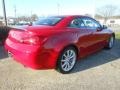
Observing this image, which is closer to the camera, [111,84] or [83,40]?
[111,84]

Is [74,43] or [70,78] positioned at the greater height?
[74,43]

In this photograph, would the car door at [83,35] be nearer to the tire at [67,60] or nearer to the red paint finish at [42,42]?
the red paint finish at [42,42]

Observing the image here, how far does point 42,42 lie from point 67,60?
3.29 ft

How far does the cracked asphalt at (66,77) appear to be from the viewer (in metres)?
4.30

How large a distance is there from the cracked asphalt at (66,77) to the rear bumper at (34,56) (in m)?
0.36

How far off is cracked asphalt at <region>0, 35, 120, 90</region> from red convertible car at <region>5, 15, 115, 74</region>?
0.31 meters

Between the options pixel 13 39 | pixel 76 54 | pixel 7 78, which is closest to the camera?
pixel 7 78

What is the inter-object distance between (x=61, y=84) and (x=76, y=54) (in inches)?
49.6

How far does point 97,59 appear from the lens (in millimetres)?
6441

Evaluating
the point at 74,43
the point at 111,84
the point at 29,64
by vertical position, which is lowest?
the point at 111,84

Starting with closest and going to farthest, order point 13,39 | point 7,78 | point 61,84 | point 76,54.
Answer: point 61,84, point 7,78, point 13,39, point 76,54

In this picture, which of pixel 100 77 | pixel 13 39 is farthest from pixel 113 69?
pixel 13 39

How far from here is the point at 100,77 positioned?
487 centimetres

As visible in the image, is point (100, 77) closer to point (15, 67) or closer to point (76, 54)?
point (76, 54)
